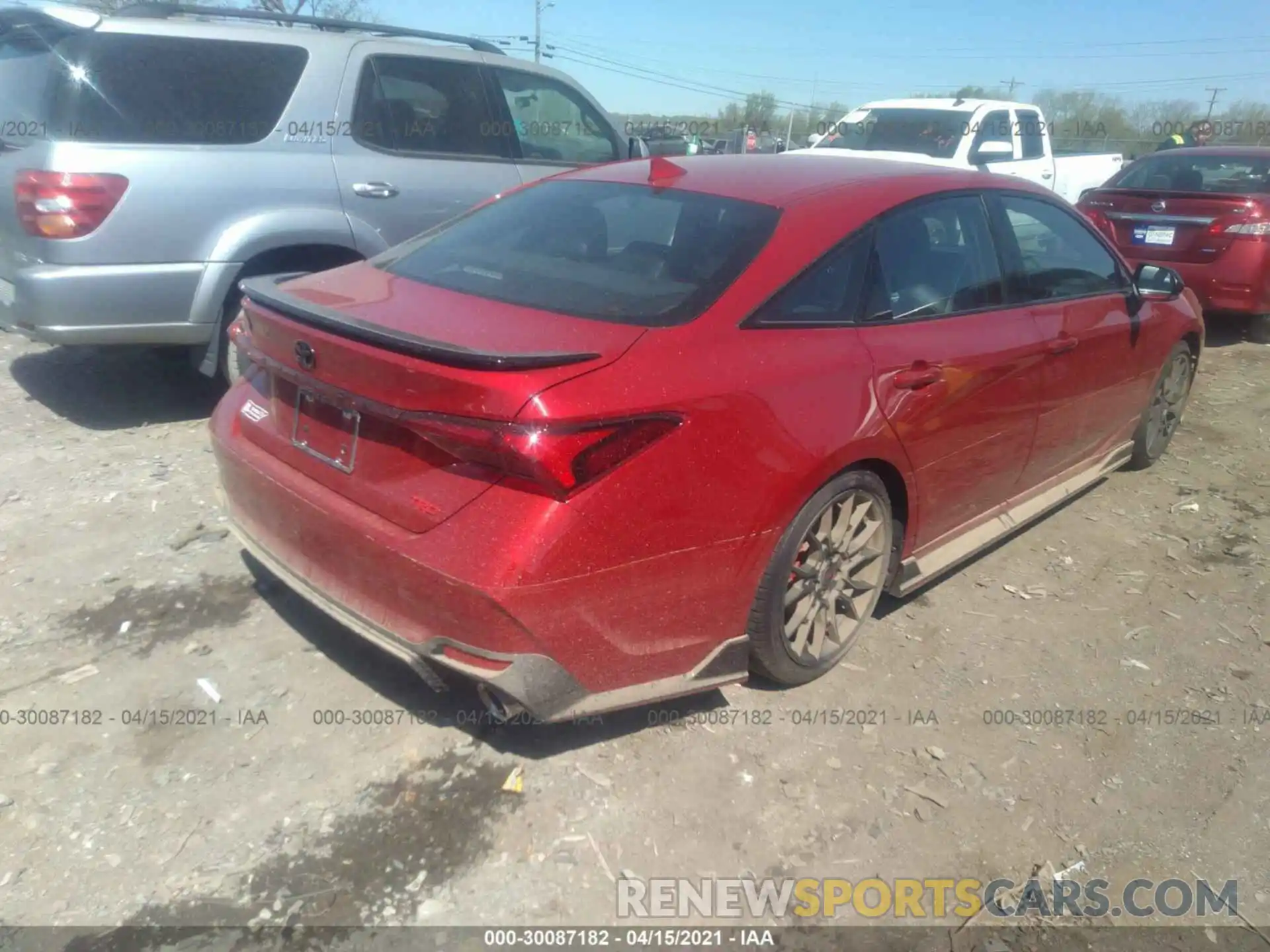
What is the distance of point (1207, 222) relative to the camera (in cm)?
788

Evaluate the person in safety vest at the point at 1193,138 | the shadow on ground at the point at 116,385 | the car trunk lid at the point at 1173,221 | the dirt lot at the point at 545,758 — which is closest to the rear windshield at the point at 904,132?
the car trunk lid at the point at 1173,221

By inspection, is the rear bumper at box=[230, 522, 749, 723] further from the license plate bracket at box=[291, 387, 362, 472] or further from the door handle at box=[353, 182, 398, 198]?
the door handle at box=[353, 182, 398, 198]

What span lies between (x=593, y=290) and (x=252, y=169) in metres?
2.96

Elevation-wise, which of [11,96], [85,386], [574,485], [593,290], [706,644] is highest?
[11,96]

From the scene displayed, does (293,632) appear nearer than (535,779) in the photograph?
No

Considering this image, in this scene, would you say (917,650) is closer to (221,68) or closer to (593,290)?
(593,290)

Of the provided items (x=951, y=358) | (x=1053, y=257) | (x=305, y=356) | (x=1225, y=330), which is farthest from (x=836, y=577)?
(x=1225, y=330)

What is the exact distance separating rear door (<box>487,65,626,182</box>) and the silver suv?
43cm

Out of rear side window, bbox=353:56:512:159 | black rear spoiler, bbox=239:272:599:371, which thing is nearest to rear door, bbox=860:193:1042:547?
black rear spoiler, bbox=239:272:599:371

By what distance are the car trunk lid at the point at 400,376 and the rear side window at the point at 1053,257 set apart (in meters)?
2.04

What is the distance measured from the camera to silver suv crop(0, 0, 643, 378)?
444cm

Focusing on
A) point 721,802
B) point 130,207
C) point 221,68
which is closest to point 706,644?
point 721,802

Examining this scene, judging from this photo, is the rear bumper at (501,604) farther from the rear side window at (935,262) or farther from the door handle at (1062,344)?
the door handle at (1062,344)

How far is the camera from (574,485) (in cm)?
227
